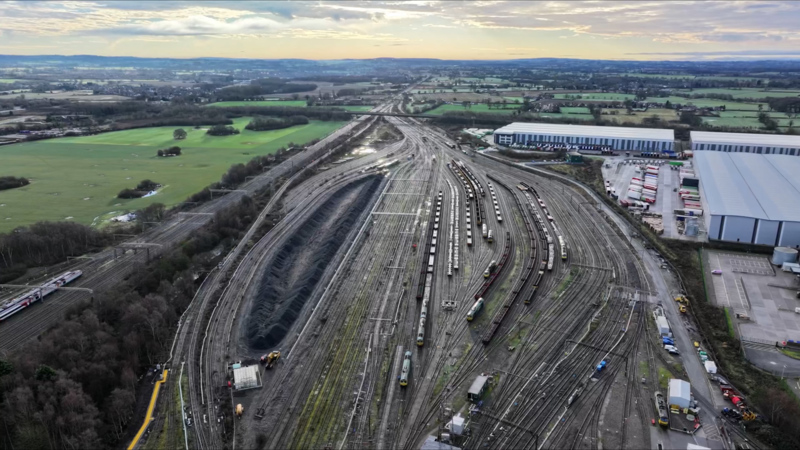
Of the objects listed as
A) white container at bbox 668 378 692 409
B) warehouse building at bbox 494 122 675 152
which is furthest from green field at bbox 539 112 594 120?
white container at bbox 668 378 692 409

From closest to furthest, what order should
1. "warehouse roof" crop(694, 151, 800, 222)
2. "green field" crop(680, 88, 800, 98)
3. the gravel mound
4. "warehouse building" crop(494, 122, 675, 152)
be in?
the gravel mound, "warehouse roof" crop(694, 151, 800, 222), "warehouse building" crop(494, 122, 675, 152), "green field" crop(680, 88, 800, 98)

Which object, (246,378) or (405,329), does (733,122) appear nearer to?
(405,329)

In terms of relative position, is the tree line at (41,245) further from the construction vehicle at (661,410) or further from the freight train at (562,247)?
the construction vehicle at (661,410)

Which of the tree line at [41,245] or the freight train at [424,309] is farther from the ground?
the tree line at [41,245]

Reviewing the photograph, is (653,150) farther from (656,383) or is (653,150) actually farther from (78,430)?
(78,430)

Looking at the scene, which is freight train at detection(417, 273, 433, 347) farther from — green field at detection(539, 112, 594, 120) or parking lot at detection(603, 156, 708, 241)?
green field at detection(539, 112, 594, 120)

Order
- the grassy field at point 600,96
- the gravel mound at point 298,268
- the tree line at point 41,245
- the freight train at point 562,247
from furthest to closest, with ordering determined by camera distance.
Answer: the grassy field at point 600,96 → the freight train at point 562,247 → the tree line at point 41,245 → the gravel mound at point 298,268

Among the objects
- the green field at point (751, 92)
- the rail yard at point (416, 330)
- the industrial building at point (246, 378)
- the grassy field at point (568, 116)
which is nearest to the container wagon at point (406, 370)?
the rail yard at point (416, 330)
